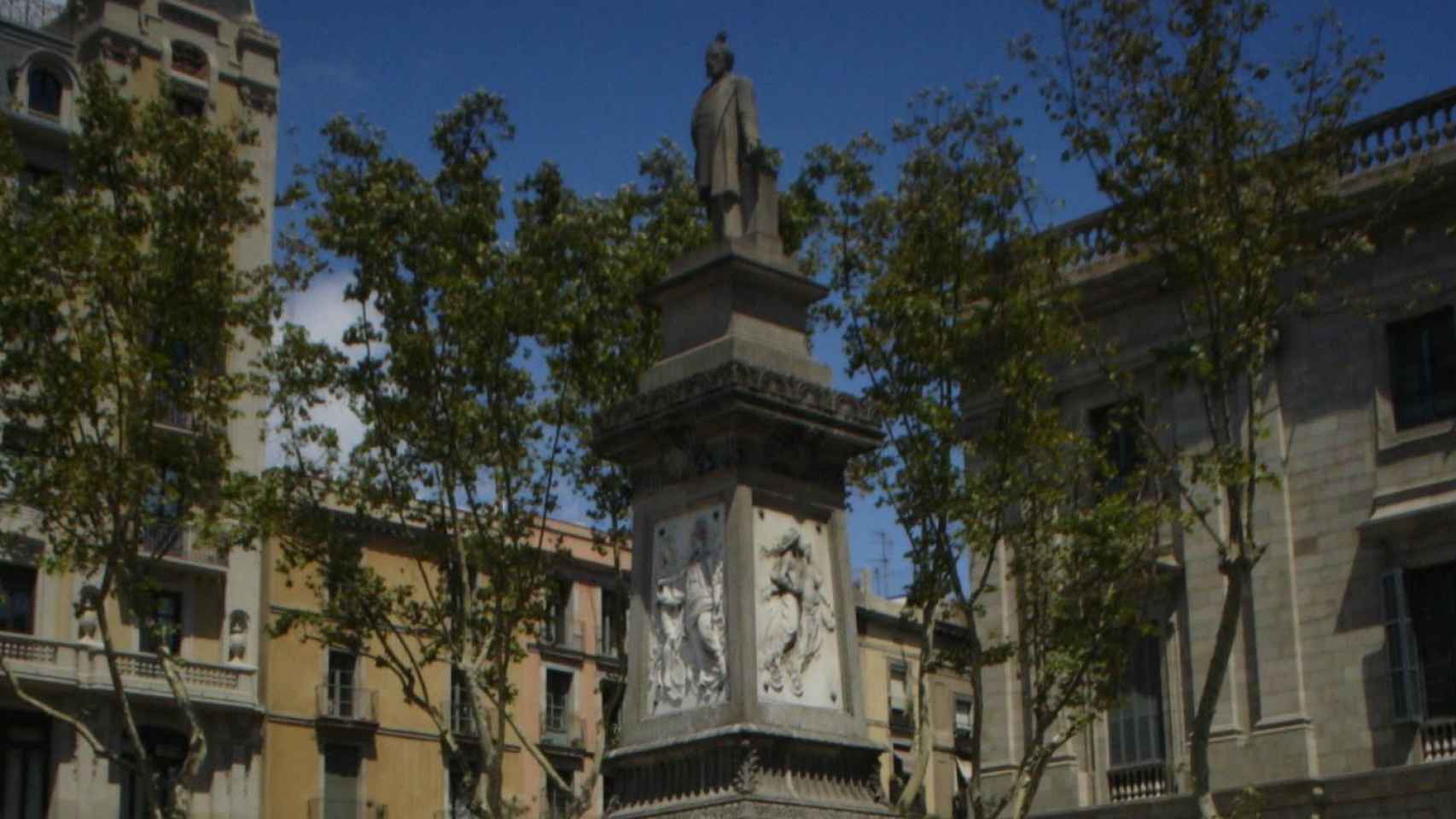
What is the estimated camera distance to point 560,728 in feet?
167

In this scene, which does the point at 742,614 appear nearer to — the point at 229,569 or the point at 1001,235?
the point at 1001,235

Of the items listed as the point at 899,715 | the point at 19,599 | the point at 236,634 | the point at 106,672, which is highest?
the point at 19,599

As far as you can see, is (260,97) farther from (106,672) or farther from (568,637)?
(568,637)

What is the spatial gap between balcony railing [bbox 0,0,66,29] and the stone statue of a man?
31371 mm

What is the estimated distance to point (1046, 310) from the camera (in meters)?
25.7

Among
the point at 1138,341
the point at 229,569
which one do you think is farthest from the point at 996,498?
the point at 229,569

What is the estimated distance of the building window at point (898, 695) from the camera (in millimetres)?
59062

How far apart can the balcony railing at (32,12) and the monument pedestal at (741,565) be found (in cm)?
3228

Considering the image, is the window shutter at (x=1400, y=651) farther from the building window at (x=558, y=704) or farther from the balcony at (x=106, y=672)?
the building window at (x=558, y=704)

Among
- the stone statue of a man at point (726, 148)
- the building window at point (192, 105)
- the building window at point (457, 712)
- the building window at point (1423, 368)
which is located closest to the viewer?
the stone statue of a man at point (726, 148)

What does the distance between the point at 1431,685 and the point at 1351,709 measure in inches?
47.5

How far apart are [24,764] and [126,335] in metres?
16.5

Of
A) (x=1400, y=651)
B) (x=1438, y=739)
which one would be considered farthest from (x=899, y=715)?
(x=1438, y=739)

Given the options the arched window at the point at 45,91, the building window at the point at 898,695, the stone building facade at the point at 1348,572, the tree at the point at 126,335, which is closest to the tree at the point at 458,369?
the tree at the point at 126,335
